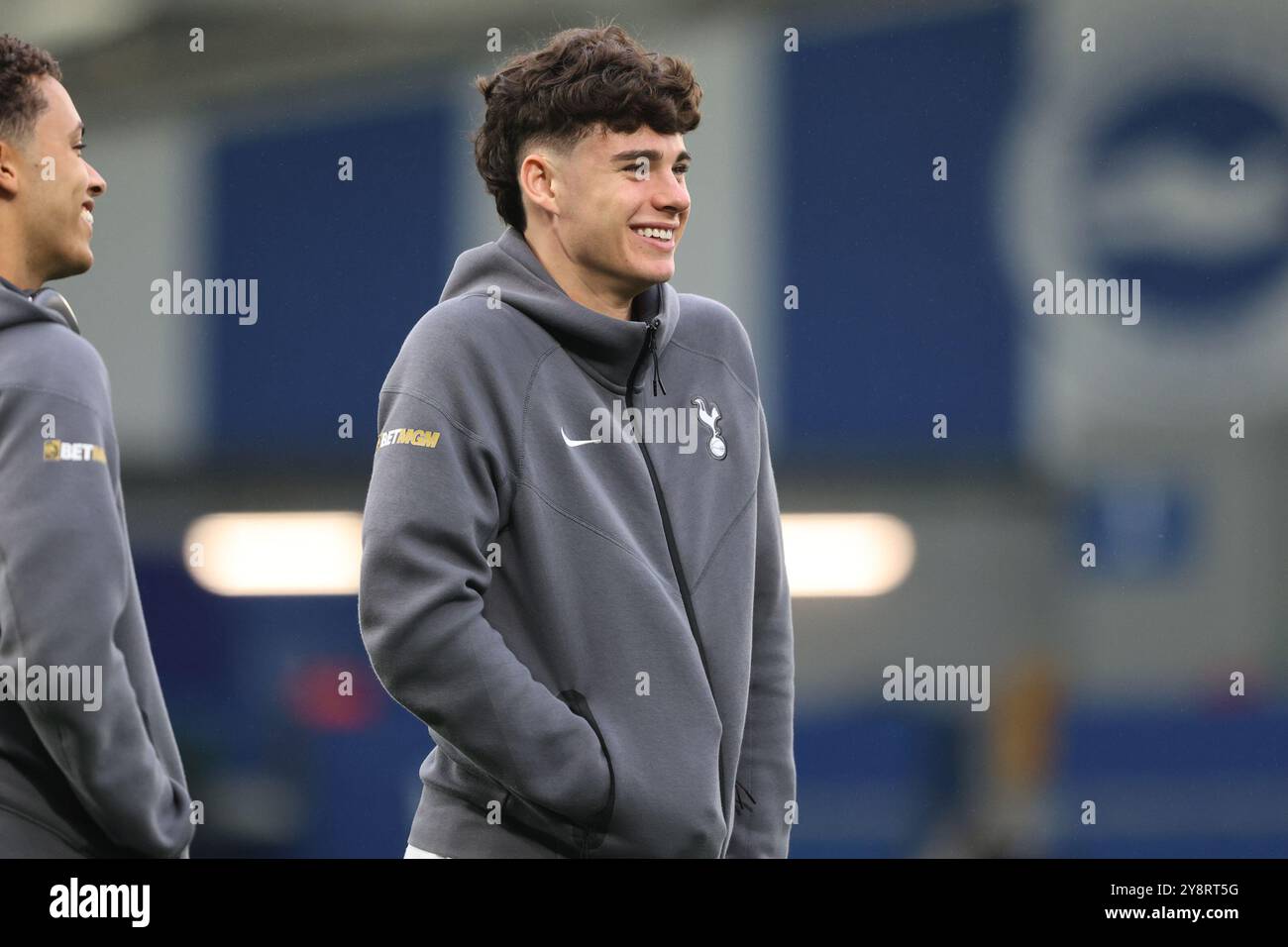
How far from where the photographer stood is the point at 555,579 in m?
2.35

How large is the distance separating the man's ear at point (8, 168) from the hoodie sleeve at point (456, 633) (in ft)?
3.34

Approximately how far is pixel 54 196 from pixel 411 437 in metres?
0.96

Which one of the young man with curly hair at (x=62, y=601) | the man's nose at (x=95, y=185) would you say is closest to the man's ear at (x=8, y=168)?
the young man with curly hair at (x=62, y=601)

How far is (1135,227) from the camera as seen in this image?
257 inches

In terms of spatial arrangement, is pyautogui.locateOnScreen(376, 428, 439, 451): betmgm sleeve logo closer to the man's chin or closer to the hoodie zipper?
the hoodie zipper

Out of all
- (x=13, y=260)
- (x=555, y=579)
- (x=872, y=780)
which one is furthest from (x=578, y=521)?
(x=872, y=780)

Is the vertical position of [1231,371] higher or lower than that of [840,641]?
higher

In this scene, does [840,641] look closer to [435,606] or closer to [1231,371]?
[1231,371]

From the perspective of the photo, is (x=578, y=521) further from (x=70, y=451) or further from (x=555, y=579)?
(x=70, y=451)

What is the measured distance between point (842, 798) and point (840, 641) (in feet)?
1.96

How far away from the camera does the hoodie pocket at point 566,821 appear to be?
7.65ft

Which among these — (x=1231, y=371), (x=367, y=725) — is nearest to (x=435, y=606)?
(x=367, y=725)

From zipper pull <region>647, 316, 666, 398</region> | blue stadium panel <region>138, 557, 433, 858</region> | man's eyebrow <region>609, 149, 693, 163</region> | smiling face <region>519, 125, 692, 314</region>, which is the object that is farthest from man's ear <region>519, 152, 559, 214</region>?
blue stadium panel <region>138, 557, 433, 858</region>

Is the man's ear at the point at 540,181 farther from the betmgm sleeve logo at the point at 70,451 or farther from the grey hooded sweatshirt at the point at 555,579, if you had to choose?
the betmgm sleeve logo at the point at 70,451
